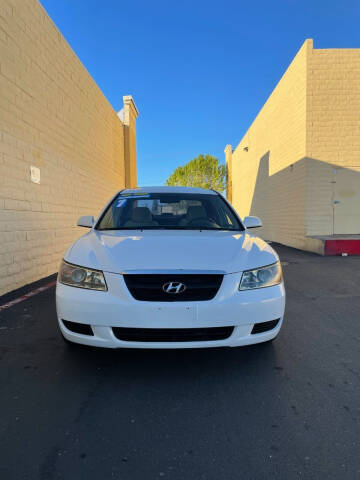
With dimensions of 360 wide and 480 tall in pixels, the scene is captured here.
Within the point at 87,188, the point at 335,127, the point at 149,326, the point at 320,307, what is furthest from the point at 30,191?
the point at 335,127

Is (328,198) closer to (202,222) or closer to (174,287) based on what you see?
(202,222)

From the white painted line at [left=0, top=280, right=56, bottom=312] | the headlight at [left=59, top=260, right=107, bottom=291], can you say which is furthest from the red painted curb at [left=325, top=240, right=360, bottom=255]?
the headlight at [left=59, top=260, right=107, bottom=291]

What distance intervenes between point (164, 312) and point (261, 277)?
771mm

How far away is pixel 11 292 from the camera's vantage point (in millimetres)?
4867

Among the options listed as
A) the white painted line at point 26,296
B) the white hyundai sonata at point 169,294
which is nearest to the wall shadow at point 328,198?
the white painted line at point 26,296

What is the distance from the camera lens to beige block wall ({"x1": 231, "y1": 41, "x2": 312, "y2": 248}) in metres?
10.4

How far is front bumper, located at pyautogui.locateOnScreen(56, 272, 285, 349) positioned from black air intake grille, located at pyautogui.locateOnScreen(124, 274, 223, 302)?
0.04m

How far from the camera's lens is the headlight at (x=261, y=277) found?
7.29 feet

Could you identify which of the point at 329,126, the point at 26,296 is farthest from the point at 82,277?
the point at 329,126

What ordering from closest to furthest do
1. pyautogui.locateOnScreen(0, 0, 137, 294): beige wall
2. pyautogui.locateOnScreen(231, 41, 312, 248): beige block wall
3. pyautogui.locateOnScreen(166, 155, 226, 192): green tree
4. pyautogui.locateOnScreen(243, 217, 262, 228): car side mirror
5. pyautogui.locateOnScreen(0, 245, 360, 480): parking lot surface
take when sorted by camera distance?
pyautogui.locateOnScreen(0, 245, 360, 480): parking lot surface
pyautogui.locateOnScreen(243, 217, 262, 228): car side mirror
pyautogui.locateOnScreen(0, 0, 137, 294): beige wall
pyautogui.locateOnScreen(231, 41, 312, 248): beige block wall
pyautogui.locateOnScreen(166, 155, 226, 192): green tree

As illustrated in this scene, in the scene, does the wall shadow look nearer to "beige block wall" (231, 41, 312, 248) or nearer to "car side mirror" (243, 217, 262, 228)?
"beige block wall" (231, 41, 312, 248)

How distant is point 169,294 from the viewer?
208 centimetres

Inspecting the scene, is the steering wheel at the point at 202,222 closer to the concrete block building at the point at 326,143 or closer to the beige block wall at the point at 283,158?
the concrete block building at the point at 326,143

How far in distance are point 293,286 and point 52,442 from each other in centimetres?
442
